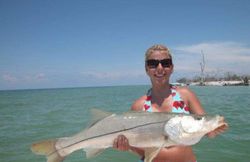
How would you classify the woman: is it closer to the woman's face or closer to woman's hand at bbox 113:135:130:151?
the woman's face

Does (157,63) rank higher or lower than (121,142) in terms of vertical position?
higher

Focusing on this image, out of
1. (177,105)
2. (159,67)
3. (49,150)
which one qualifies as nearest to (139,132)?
(177,105)

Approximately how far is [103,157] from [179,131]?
22.8 feet

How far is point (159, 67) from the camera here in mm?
4062

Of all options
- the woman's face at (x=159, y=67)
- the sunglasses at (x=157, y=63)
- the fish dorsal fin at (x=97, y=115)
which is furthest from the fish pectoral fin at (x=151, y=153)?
the sunglasses at (x=157, y=63)

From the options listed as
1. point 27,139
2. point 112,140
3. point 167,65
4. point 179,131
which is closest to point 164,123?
point 179,131

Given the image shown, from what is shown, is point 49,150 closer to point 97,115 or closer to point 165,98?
point 97,115

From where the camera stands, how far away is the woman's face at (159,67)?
13.4 feet

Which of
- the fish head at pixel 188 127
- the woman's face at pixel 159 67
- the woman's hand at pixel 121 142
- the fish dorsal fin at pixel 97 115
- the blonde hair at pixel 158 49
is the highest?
the blonde hair at pixel 158 49

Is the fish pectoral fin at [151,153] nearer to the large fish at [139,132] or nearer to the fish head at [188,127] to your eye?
the large fish at [139,132]

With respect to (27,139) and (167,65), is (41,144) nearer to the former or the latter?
(167,65)

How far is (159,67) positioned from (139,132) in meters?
0.96

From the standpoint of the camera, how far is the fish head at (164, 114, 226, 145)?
3426 millimetres

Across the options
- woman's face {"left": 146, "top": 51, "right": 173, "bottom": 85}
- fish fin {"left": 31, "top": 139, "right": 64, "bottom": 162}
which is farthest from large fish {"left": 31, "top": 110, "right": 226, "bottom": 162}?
woman's face {"left": 146, "top": 51, "right": 173, "bottom": 85}
